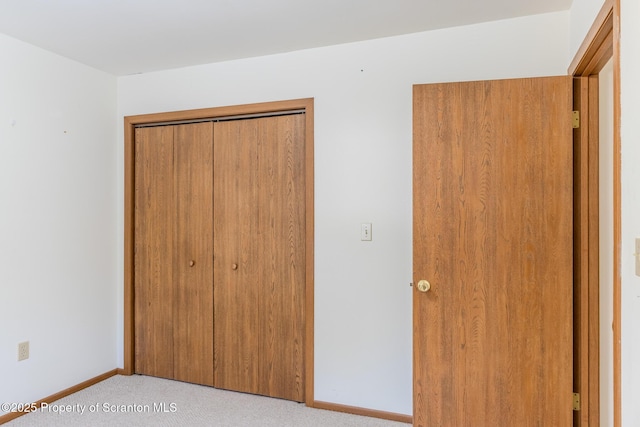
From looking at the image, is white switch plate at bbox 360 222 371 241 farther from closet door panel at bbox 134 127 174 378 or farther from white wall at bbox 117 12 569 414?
closet door panel at bbox 134 127 174 378

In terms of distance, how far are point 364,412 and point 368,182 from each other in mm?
1407

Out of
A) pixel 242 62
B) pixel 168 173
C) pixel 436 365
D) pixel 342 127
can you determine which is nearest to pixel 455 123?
pixel 342 127

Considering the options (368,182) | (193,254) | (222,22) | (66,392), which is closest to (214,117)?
(222,22)

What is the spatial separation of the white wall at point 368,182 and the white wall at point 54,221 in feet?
4.62

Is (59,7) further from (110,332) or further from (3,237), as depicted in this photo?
(110,332)

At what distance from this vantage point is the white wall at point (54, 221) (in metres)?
2.38

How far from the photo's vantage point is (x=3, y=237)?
92.0 inches

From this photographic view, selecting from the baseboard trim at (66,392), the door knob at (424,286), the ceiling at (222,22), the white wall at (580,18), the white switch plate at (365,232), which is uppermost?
the ceiling at (222,22)

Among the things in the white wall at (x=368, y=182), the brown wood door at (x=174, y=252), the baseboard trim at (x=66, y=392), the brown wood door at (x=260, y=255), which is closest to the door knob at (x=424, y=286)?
the white wall at (x=368, y=182)

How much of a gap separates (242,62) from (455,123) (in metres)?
1.54

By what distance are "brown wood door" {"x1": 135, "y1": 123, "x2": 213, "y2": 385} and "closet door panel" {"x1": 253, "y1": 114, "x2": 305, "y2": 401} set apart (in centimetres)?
42

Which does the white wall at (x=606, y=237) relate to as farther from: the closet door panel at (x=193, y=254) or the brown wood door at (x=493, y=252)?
the closet door panel at (x=193, y=254)
